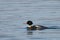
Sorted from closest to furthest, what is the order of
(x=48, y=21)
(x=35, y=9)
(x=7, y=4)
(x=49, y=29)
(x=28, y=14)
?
(x=49, y=29), (x=48, y=21), (x=28, y=14), (x=35, y=9), (x=7, y=4)

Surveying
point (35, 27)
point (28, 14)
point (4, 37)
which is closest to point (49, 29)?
point (35, 27)

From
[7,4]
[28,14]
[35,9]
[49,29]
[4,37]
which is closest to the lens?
[4,37]

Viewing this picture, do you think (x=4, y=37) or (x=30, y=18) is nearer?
(x=4, y=37)

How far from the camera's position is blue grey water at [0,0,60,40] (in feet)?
67.9

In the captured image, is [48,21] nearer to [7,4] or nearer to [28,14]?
[28,14]

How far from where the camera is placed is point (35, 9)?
1214 inches

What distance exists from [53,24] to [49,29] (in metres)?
1.37

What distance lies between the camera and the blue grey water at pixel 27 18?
2069cm

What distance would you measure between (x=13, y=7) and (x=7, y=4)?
1.93 metres

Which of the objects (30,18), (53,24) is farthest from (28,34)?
(30,18)

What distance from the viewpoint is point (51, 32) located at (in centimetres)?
2131

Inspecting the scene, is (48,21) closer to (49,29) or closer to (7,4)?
(49,29)

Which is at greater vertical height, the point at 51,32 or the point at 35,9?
the point at 35,9

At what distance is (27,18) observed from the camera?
2586cm
